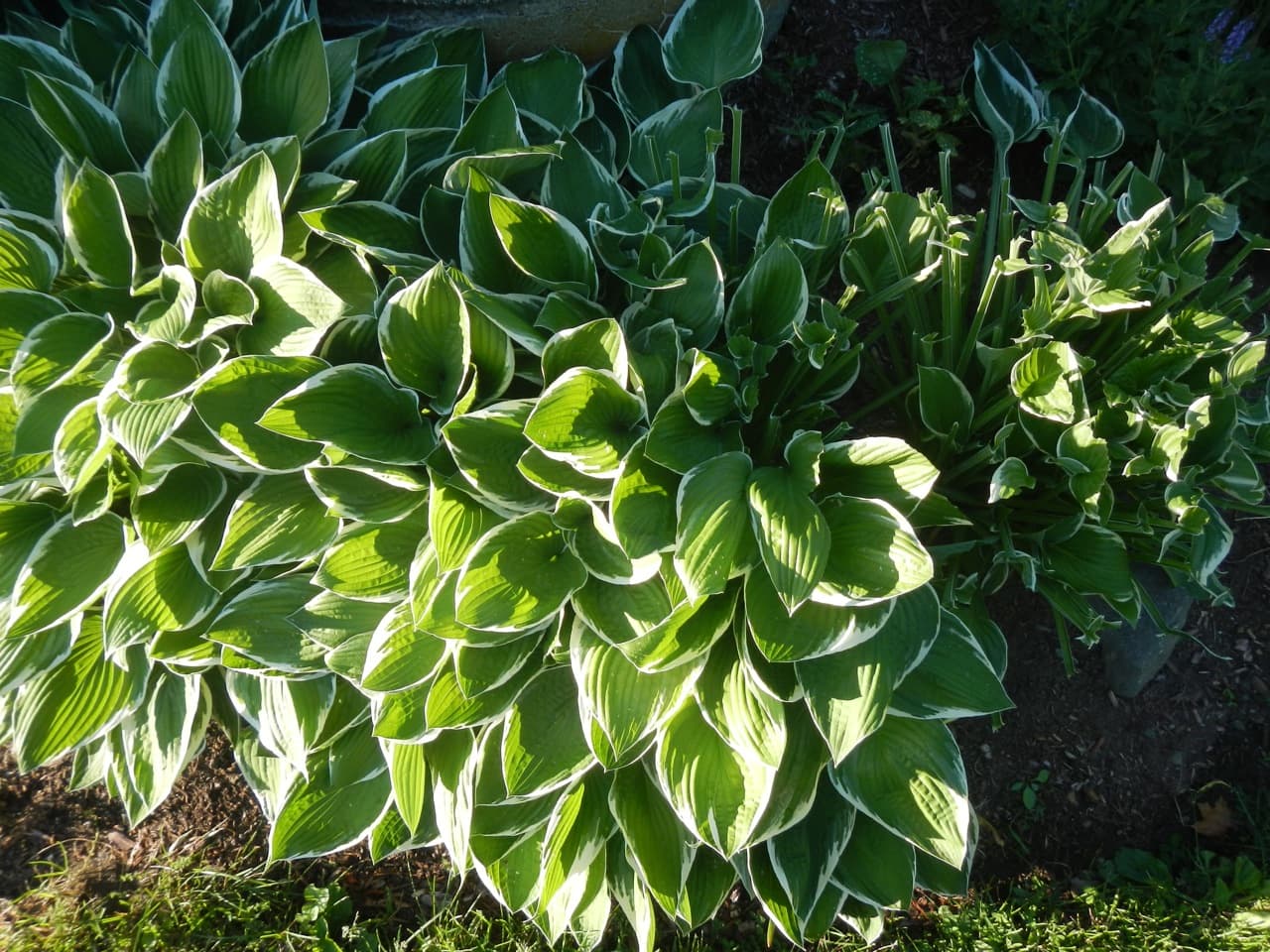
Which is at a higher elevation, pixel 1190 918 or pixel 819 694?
pixel 819 694

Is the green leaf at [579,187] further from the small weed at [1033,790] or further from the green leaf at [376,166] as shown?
the small weed at [1033,790]

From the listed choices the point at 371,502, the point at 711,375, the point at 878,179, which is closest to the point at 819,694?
the point at 711,375

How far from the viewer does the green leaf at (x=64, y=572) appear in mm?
1819

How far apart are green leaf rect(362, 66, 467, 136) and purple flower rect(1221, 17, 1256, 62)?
1.73 metres

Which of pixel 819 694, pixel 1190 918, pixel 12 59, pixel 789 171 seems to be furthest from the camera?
pixel 789 171

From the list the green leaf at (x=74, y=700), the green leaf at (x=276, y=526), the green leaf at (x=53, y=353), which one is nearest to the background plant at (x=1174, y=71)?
the green leaf at (x=276, y=526)

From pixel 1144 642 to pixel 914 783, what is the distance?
2.68ft

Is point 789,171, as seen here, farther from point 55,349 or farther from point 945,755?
point 55,349

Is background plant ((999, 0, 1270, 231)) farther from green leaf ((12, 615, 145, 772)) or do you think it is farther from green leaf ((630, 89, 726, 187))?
green leaf ((12, 615, 145, 772))

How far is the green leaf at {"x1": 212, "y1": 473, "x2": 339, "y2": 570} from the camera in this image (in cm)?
177

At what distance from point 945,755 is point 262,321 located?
4.77ft

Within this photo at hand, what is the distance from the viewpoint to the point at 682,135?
6.97 feet

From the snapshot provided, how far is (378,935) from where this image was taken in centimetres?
221

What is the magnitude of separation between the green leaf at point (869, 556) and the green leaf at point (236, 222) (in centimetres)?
111
